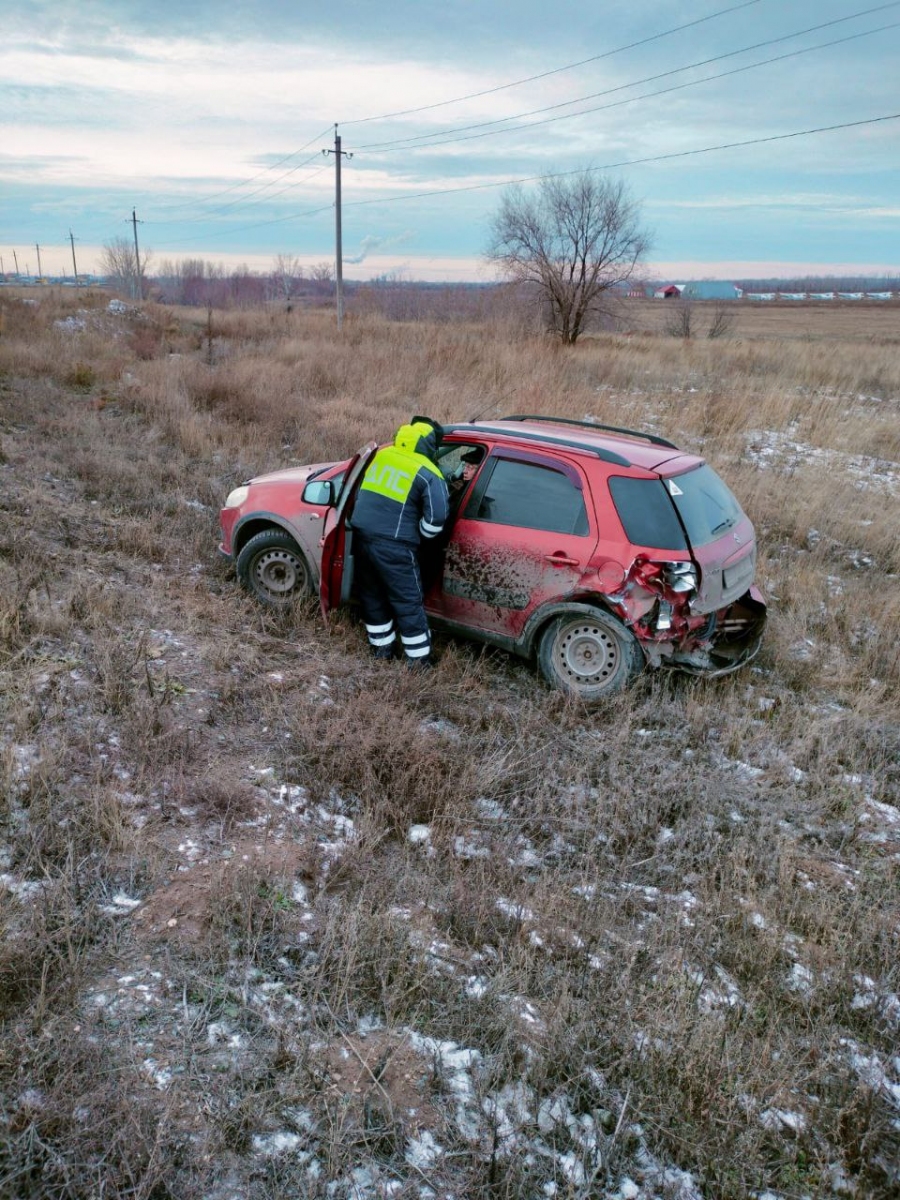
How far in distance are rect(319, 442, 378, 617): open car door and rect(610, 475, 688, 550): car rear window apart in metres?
1.59

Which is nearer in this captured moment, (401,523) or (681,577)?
(681,577)

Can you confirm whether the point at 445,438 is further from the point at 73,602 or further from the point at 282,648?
the point at 73,602

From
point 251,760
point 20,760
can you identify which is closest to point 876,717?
point 251,760

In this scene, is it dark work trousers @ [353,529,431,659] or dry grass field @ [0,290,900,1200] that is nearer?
dry grass field @ [0,290,900,1200]

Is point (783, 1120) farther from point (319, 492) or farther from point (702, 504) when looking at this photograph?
point (319, 492)

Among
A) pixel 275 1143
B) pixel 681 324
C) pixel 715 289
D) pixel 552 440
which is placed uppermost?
pixel 715 289

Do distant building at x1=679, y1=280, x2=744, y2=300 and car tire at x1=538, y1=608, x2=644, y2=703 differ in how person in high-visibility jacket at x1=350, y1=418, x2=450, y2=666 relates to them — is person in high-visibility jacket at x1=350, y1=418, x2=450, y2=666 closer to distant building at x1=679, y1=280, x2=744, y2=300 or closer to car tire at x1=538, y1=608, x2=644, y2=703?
car tire at x1=538, y1=608, x2=644, y2=703

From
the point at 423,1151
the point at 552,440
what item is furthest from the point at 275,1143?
the point at 552,440

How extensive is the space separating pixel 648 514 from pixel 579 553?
0.47 m

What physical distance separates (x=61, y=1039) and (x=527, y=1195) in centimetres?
148

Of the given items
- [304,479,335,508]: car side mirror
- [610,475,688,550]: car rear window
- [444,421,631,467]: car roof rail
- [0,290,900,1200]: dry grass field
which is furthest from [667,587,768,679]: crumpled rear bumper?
[304,479,335,508]: car side mirror

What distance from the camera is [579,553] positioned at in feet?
15.6

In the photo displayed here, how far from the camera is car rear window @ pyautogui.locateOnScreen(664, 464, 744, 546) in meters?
4.67

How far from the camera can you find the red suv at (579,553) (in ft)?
15.2
